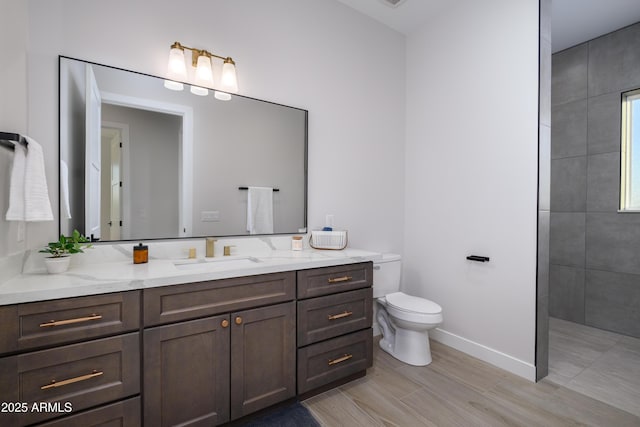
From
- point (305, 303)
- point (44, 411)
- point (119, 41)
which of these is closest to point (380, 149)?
→ point (305, 303)

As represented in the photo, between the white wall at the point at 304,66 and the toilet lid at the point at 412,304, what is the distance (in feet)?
1.72

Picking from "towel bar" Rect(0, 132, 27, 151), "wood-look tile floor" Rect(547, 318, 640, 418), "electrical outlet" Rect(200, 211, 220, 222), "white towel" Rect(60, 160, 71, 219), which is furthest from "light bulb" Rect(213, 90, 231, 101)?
"wood-look tile floor" Rect(547, 318, 640, 418)

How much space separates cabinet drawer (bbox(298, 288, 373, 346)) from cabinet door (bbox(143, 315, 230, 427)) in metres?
0.46

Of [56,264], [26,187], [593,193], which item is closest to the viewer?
[26,187]

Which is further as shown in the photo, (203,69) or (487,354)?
(487,354)

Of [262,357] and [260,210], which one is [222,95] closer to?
[260,210]

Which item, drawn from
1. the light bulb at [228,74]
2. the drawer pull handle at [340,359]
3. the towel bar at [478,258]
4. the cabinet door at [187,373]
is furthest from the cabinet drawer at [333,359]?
the light bulb at [228,74]

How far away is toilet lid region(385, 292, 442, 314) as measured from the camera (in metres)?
2.21

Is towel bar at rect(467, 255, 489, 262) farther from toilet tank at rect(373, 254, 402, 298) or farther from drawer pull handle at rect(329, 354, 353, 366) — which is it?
drawer pull handle at rect(329, 354, 353, 366)

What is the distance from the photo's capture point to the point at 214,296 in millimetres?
1445

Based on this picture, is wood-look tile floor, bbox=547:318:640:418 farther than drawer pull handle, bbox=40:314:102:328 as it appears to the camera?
Yes

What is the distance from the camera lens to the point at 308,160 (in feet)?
7.85

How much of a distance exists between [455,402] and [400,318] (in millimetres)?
612

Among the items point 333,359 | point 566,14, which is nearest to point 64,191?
point 333,359
